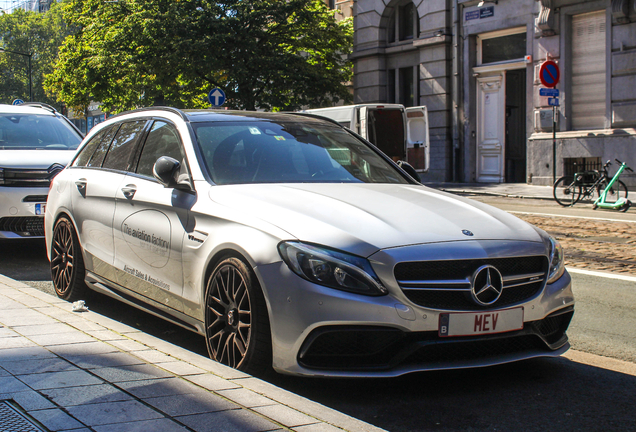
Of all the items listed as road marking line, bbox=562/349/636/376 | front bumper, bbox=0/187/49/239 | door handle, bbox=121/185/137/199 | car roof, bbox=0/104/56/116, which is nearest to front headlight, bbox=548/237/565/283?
road marking line, bbox=562/349/636/376

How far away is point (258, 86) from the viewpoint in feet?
88.9

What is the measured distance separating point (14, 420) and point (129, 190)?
2588mm

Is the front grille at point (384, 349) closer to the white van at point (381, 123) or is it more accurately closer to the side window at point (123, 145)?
the side window at point (123, 145)

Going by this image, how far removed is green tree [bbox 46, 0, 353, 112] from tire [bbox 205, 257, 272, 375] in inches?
868

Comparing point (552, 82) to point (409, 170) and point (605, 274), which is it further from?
point (409, 170)

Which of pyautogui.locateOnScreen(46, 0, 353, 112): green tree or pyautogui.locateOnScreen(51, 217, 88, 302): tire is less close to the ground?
pyautogui.locateOnScreen(46, 0, 353, 112): green tree

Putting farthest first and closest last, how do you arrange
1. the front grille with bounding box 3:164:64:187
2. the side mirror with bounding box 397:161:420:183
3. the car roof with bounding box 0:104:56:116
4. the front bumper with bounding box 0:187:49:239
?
1. the car roof with bounding box 0:104:56:116
2. the front grille with bounding box 3:164:64:187
3. the front bumper with bounding box 0:187:49:239
4. the side mirror with bounding box 397:161:420:183

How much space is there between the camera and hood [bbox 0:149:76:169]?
8500 mm

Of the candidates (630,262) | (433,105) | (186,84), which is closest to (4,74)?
(186,84)

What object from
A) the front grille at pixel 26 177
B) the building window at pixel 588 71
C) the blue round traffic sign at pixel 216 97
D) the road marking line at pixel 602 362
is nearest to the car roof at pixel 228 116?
the road marking line at pixel 602 362

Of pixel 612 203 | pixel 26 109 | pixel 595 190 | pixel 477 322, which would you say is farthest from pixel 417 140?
pixel 477 322

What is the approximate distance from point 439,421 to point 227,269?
135 centimetres

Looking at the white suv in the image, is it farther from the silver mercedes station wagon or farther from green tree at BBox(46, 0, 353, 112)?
green tree at BBox(46, 0, 353, 112)

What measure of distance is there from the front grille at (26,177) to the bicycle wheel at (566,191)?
37.2ft
